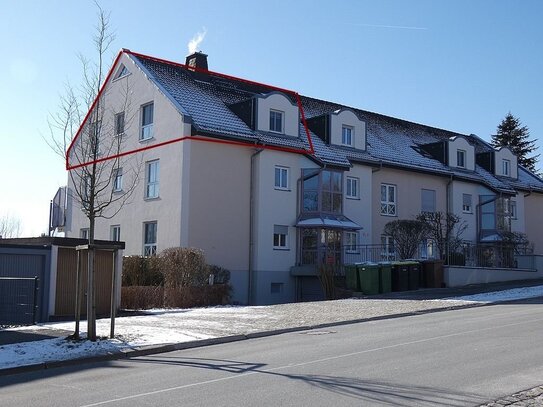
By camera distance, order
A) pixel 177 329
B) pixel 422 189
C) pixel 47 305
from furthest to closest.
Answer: pixel 422 189 < pixel 47 305 < pixel 177 329

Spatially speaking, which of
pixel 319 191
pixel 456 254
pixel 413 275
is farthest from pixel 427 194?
pixel 413 275

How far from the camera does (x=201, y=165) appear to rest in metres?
27.8

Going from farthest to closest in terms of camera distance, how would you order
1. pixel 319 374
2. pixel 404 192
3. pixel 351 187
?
1. pixel 404 192
2. pixel 351 187
3. pixel 319 374

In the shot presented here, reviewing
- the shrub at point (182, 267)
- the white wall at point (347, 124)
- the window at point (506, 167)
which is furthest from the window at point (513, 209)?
the shrub at point (182, 267)

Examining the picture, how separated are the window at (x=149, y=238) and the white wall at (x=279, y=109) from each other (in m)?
6.44

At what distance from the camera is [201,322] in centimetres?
1698

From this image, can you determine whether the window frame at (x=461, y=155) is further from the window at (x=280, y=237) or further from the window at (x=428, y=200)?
the window at (x=280, y=237)

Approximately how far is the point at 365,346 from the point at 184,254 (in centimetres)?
1199

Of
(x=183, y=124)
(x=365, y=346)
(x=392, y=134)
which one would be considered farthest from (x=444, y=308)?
(x=392, y=134)

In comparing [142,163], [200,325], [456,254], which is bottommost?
[200,325]

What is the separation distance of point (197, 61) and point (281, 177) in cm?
992

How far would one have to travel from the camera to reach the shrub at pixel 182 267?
22891mm

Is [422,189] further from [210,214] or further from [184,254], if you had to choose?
[184,254]

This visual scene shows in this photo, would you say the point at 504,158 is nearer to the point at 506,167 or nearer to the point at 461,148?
the point at 506,167
